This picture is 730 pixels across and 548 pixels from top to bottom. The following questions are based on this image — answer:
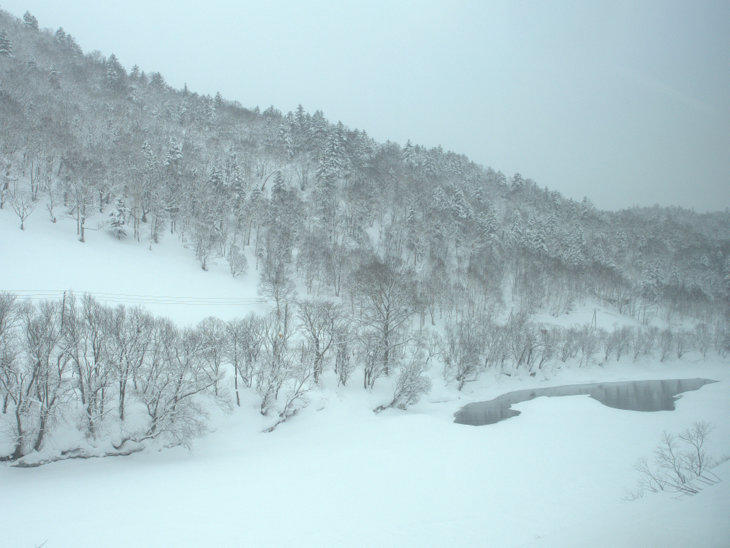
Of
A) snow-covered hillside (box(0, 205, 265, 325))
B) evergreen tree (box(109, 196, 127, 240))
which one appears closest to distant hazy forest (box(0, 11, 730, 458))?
evergreen tree (box(109, 196, 127, 240))

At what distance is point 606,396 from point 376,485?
3954cm

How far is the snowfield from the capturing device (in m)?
14.3

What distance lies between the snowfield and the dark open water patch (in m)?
2.45

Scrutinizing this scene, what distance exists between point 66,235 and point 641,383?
87.4 m

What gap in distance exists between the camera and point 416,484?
2016 cm

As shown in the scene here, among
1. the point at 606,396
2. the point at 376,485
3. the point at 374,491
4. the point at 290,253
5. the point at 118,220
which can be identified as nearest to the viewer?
the point at 374,491

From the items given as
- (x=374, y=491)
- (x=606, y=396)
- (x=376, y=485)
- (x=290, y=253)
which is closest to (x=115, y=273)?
(x=290, y=253)

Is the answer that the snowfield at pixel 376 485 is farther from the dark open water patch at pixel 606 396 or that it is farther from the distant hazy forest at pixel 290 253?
the distant hazy forest at pixel 290 253

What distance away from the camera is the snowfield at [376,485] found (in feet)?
46.9

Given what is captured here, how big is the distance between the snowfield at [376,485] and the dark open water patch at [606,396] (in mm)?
2447

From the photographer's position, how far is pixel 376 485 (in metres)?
20.0

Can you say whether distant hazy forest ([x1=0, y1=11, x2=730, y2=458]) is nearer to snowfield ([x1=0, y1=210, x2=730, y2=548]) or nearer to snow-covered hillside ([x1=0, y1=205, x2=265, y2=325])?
snow-covered hillside ([x1=0, y1=205, x2=265, y2=325])

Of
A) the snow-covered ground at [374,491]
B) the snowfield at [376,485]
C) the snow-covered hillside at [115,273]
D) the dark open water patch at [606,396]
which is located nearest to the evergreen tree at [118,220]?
the snow-covered hillside at [115,273]

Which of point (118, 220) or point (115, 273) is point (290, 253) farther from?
point (118, 220)
